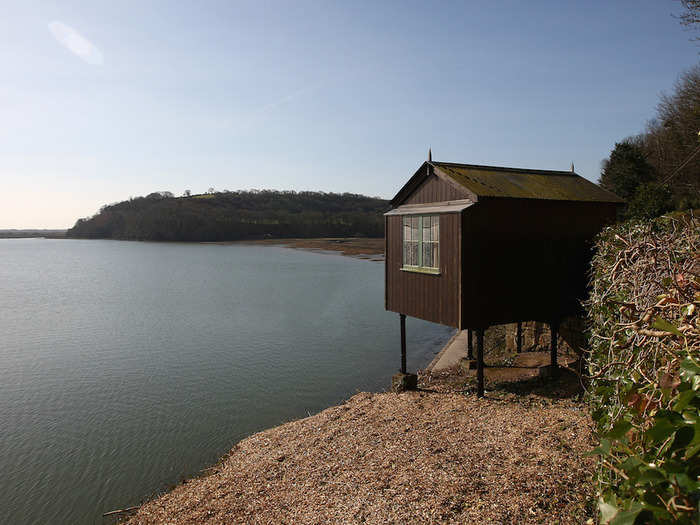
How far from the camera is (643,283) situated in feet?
14.7

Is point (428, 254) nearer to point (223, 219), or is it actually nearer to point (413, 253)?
point (413, 253)

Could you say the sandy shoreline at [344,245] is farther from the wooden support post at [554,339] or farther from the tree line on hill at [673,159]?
the wooden support post at [554,339]

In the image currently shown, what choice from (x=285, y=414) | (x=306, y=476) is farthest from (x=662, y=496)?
(x=285, y=414)

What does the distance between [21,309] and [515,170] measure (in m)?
37.7

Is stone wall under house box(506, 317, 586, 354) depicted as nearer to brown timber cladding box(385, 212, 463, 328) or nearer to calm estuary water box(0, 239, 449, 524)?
calm estuary water box(0, 239, 449, 524)

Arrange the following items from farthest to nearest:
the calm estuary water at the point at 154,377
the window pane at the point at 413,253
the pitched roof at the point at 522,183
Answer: the window pane at the point at 413,253 → the pitched roof at the point at 522,183 → the calm estuary water at the point at 154,377

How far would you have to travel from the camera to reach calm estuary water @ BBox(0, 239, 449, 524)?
497 inches

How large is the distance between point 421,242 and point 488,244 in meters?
2.16

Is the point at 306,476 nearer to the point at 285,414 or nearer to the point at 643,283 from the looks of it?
the point at 285,414

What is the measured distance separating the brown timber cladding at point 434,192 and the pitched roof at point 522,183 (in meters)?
0.30

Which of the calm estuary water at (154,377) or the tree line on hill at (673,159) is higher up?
Answer: the tree line on hill at (673,159)

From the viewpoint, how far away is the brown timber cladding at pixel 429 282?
43.7 ft

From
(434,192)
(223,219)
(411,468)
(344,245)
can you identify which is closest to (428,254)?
(434,192)

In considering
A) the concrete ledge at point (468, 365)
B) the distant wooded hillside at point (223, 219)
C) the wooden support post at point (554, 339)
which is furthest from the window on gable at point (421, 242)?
the distant wooded hillside at point (223, 219)
